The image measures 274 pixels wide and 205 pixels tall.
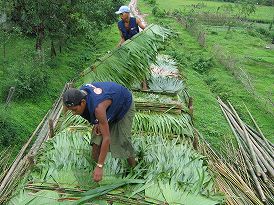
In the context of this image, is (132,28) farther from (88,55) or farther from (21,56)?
(88,55)

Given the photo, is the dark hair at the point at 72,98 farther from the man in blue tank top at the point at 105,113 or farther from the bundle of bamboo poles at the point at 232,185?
the bundle of bamboo poles at the point at 232,185

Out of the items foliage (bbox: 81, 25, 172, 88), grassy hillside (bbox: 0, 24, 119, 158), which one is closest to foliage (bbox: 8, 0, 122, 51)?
grassy hillside (bbox: 0, 24, 119, 158)

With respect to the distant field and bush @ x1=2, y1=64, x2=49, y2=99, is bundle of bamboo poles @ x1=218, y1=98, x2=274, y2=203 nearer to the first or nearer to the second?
bush @ x1=2, y1=64, x2=49, y2=99

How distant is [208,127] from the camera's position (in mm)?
8281

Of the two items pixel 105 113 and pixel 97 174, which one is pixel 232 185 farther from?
pixel 105 113

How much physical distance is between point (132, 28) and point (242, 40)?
42.8 ft

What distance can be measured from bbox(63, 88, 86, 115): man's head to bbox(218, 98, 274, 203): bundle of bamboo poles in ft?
11.3

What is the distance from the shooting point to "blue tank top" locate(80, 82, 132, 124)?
3.67 meters

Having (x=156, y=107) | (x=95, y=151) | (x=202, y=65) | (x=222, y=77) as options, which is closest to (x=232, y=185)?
(x=156, y=107)

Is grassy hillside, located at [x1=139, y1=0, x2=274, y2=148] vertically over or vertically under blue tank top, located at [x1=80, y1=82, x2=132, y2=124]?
under

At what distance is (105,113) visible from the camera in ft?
12.1

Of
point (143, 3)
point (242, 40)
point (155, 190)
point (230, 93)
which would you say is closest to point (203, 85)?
point (230, 93)

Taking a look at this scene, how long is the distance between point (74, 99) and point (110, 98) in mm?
410

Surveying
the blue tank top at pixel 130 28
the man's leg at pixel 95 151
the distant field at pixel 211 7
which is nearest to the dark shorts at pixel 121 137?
the man's leg at pixel 95 151
